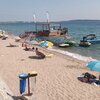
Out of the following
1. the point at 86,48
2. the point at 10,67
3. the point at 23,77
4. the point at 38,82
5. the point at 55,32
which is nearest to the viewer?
the point at 23,77

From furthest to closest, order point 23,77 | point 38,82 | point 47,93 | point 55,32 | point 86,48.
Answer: point 55,32, point 86,48, point 38,82, point 47,93, point 23,77

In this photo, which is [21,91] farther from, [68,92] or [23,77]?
A: [68,92]

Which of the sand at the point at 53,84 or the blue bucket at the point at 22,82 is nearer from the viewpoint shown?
the blue bucket at the point at 22,82

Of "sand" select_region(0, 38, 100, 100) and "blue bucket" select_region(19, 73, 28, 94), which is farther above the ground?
"blue bucket" select_region(19, 73, 28, 94)

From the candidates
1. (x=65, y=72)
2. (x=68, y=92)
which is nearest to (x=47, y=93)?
(x=68, y=92)

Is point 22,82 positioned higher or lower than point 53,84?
higher

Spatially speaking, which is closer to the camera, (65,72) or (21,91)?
(21,91)

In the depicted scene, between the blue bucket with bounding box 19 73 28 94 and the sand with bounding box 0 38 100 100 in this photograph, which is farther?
the sand with bounding box 0 38 100 100

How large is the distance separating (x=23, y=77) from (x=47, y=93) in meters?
1.55

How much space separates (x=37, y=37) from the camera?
48031mm

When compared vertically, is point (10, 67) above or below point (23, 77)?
below

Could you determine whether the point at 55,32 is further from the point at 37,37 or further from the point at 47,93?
the point at 47,93

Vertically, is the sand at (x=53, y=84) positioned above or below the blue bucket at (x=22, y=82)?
below

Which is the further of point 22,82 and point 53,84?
point 53,84
